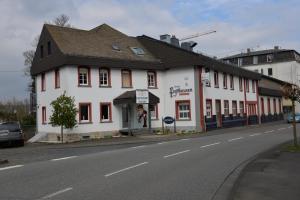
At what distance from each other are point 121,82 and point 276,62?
61457 millimetres

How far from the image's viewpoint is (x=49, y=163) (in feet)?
51.5

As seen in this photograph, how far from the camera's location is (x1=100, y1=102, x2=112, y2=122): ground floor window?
35403mm

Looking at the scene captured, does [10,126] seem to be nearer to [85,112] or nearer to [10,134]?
[10,134]

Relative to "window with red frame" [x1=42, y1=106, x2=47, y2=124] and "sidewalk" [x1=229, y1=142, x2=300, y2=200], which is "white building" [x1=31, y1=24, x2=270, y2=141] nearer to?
"window with red frame" [x1=42, y1=106, x2=47, y2=124]

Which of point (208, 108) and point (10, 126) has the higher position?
point (208, 108)

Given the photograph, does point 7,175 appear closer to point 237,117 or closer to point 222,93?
point 222,93

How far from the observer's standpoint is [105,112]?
3588 centimetres

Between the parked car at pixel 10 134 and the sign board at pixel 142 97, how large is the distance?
9.41 m

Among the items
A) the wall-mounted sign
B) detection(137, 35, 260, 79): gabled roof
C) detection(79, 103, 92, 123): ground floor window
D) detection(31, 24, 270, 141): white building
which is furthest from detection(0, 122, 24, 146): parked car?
detection(137, 35, 260, 79): gabled roof

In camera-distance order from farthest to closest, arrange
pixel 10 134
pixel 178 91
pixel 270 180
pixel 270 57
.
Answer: pixel 270 57, pixel 178 91, pixel 10 134, pixel 270 180

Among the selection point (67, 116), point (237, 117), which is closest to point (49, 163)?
point (67, 116)

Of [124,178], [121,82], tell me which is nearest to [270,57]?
[121,82]

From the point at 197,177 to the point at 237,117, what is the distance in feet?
124

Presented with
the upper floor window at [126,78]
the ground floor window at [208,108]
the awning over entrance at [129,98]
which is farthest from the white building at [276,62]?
the awning over entrance at [129,98]
